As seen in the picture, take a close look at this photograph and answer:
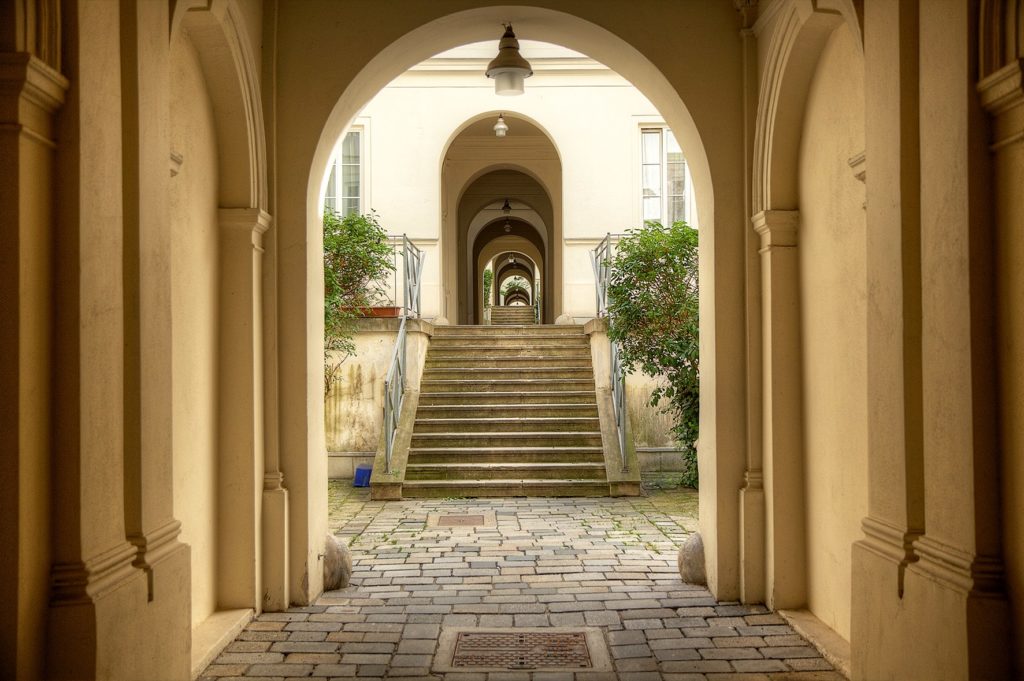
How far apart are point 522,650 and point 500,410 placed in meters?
6.57

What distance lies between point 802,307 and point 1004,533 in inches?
97.1

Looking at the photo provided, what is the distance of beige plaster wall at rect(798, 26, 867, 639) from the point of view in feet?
14.0

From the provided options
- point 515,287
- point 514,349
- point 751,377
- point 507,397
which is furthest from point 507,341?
point 515,287

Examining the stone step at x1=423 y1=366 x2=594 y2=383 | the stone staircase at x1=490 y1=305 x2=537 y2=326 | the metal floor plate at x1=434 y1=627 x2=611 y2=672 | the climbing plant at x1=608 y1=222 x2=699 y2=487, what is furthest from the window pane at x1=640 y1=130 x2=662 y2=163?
the stone staircase at x1=490 y1=305 x2=537 y2=326

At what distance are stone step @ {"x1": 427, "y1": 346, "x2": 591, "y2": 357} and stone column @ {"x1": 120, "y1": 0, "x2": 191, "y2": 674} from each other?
9.12m

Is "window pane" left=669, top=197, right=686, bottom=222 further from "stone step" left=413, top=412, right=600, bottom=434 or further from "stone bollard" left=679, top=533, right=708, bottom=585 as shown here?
"stone bollard" left=679, top=533, right=708, bottom=585

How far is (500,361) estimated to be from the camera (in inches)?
481

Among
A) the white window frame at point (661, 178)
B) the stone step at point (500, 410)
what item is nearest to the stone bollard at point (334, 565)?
the stone step at point (500, 410)

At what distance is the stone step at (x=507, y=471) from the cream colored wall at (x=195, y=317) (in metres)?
4.92

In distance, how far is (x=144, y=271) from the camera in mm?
3066

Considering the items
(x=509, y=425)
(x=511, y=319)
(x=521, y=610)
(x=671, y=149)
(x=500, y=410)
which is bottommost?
(x=521, y=610)

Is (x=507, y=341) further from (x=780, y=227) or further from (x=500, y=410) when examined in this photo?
(x=780, y=227)

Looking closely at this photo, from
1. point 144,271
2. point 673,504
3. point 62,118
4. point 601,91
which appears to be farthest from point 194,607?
point 601,91

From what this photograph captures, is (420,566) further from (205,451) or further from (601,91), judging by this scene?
(601,91)
